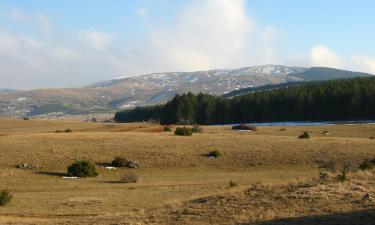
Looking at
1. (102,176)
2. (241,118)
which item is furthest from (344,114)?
(102,176)

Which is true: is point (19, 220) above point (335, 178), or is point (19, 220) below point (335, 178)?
below

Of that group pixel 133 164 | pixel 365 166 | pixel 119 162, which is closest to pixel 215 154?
pixel 133 164

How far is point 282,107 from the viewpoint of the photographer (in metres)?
124

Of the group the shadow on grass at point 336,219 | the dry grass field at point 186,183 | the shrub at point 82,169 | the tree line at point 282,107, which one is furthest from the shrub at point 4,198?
the tree line at point 282,107

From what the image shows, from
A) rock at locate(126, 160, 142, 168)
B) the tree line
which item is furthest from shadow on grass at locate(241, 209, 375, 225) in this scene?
the tree line

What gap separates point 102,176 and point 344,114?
3317 inches

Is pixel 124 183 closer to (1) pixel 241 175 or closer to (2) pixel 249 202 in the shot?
(1) pixel 241 175

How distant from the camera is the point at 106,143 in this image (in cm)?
5041

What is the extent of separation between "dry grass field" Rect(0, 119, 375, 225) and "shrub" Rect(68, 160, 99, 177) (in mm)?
717

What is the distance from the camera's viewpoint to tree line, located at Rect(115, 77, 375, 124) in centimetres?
11256

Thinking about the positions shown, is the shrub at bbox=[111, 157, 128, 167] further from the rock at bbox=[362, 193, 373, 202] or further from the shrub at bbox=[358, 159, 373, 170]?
the rock at bbox=[362, 193, 373, 202]

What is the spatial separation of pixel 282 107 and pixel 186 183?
91015mm

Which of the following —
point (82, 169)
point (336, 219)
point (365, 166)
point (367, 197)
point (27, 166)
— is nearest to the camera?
point (336, 219)

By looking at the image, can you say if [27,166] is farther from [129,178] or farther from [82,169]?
[129,178]
